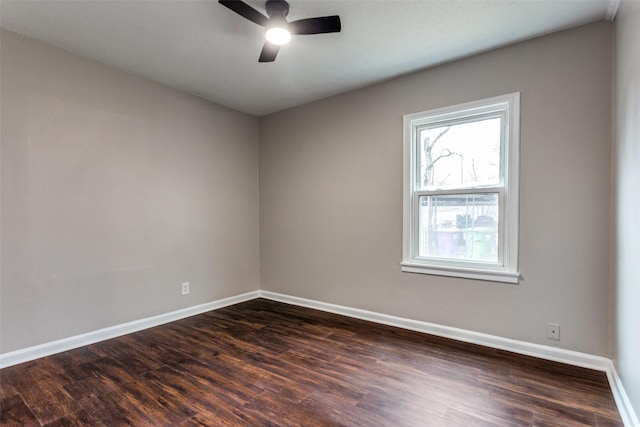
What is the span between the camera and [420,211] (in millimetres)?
3189

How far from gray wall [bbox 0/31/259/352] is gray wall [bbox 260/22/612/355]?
856 millimetres

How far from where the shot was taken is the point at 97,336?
2.88 m

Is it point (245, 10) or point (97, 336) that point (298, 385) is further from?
point (245, 10)

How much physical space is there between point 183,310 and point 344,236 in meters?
2.03

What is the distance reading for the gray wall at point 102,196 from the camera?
2479mm

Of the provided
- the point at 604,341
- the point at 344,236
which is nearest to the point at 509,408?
the point at 604,341

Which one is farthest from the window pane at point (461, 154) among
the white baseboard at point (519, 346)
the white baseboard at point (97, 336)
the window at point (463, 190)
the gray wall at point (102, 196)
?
the white baseboard at point (97, 336)

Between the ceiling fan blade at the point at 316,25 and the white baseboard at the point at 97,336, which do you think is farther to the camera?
the white baseboard at the point at 97,336

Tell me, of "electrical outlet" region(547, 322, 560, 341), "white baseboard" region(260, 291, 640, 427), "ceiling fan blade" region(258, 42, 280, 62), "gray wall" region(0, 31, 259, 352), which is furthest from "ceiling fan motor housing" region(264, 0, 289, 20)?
"electrical outlet" region(547, 322, 560, 341)

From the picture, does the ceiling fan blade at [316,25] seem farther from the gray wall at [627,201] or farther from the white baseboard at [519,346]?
the white baseboard at [519,346]

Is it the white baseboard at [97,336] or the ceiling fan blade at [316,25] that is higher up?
the ceiling fan blade at [316,25]

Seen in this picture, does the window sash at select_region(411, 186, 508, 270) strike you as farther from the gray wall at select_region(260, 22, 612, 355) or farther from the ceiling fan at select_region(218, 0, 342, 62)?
the ceiling fan at select_region(218, 0, 342, 62)

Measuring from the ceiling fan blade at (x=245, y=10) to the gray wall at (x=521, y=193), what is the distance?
5.58ft

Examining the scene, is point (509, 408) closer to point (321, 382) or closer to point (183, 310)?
point (321, 382)
